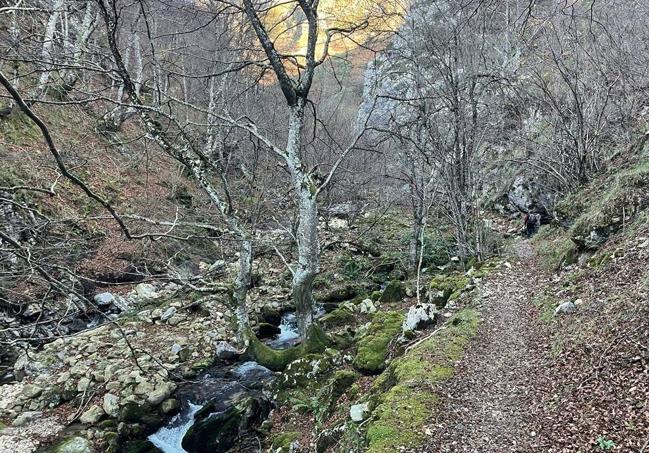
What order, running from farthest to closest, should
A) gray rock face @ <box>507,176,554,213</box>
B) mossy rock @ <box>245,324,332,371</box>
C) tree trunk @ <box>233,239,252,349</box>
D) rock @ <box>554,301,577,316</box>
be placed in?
1. gray rock face @ <box>507,176,554,213</box>
2. tree trunk @ <box>233,239,252,349</box>
3. mossy rock @ <box>245,324,332,371</box>
4. rock @ <box>554,301,577,316</box>

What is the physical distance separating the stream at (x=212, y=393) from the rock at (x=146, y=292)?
388 cm

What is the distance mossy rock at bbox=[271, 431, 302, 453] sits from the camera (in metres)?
5.35

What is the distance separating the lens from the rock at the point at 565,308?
564 cm

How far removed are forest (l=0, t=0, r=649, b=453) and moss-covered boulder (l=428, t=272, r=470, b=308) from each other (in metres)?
0.05

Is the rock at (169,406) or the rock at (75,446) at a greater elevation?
the rock at (75,446)

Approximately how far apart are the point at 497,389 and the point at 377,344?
2.27 meters

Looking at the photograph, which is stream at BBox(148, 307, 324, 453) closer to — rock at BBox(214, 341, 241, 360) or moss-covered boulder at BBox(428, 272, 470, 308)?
rock at BBox(214, 341, 241, 360)

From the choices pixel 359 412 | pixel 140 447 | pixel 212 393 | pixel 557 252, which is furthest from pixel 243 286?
pixel 557 252

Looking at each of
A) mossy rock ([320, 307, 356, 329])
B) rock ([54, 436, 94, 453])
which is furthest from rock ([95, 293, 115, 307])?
mossy rock ([320, 307, 356, 329])

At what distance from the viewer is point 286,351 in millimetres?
8133

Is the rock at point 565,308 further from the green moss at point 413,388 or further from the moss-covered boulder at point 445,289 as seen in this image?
the moss-covered boulder at point 445,289

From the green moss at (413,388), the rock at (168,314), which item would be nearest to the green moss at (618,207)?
the green moss at (413,388)

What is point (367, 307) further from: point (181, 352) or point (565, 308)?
point (565, 308)

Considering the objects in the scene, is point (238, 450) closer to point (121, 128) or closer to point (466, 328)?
point (466, 328)
